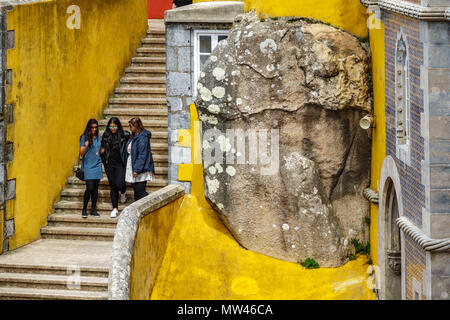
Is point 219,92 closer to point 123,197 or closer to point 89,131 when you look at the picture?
point 89,131

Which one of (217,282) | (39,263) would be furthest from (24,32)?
Result: (217,282)

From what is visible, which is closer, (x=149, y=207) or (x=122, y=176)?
(x=149, y=207)

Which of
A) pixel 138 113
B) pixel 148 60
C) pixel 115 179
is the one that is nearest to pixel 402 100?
pixel 115 179

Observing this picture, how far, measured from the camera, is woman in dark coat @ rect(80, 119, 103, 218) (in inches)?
912

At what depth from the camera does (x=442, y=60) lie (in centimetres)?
1748

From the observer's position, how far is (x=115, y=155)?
23109 millimetres

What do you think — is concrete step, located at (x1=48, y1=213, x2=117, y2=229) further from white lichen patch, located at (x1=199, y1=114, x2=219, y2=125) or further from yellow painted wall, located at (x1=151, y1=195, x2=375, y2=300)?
white lichen patch, located at (x1=199, y1=114, x2=219, y2=125)

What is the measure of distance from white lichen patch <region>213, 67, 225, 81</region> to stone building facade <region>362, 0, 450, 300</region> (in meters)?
2.89

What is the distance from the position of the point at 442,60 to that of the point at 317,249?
4.80m

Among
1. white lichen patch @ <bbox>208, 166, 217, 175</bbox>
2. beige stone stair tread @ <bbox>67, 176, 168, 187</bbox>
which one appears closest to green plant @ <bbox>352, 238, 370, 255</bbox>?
white lichen patch @ <bbox>208, 166, 217, 175</bbox>

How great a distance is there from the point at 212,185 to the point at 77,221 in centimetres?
297

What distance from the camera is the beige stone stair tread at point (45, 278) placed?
842 inches

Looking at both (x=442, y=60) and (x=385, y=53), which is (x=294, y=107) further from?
(x=442, y=60)
